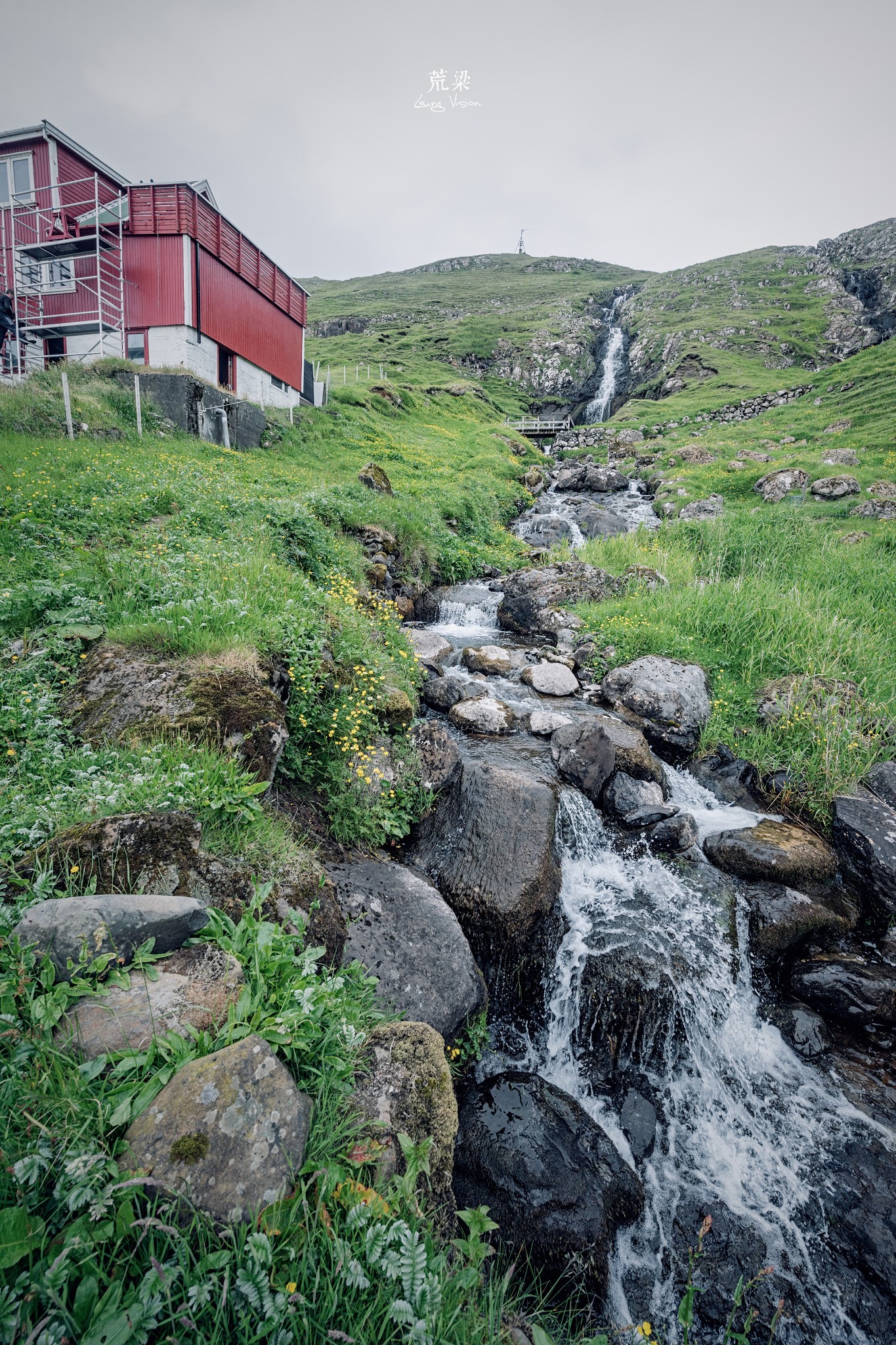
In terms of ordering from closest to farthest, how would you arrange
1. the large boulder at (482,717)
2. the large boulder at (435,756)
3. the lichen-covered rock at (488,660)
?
the large boulder at (435,756), the large boulder at (482,717), the lichen-covered rock at (488,660)

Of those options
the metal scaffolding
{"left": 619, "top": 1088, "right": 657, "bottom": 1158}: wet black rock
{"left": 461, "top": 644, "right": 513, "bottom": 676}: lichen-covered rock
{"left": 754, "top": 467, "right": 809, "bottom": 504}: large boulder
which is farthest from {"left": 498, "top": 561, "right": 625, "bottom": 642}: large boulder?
the metal scaffolding

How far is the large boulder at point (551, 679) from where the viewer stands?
9.52 metres

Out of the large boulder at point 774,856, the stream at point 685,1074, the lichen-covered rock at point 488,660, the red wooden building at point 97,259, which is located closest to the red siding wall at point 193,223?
the red wooden building at point 97,259

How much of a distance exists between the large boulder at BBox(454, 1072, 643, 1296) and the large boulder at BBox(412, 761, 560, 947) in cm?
138

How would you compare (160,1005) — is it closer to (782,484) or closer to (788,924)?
(788,924)

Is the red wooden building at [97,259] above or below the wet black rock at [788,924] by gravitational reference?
above

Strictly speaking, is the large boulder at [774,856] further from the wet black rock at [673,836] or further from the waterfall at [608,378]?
the waterfall at [608,378]

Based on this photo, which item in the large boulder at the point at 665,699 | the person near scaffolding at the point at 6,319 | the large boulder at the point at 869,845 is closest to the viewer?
the large boulder at the point at 869,845

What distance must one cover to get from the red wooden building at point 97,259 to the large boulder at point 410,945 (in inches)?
945

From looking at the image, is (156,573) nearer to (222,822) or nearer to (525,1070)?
(222,822)

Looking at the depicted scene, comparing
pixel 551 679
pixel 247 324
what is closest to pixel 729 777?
pixel 551 679

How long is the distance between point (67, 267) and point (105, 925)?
1179 inches

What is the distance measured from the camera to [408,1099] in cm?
282

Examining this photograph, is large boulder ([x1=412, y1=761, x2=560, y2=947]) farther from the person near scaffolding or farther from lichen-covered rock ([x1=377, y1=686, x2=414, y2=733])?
the person near scaffolding
